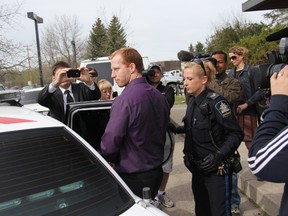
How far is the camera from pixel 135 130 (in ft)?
8.16

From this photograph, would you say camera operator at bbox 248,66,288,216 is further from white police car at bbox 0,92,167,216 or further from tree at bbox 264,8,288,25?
tree at bbox 264,8,288,25

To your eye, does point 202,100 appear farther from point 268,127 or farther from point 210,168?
point 268,127

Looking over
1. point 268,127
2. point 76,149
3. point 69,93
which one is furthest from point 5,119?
point 69,93

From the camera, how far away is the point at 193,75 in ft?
9.73

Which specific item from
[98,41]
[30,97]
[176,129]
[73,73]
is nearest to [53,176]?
[176,129]

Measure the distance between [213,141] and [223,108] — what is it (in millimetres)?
290

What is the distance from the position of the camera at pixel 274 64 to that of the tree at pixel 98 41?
26.5m

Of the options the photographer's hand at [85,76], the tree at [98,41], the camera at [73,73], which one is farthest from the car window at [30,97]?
the tree at [98,41]

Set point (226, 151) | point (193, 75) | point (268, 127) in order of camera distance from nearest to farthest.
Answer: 1. point (268, 127)
2. point (226, 151)
3. point (193, 75)

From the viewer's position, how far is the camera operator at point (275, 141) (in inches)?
53.8

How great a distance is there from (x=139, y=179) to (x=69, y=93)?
5.75 ft

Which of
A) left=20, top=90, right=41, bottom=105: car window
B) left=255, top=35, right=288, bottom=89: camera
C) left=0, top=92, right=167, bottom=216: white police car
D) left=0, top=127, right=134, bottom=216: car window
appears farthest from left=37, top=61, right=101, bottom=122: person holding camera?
left=20, top=90, right=41, bottom=105: car window

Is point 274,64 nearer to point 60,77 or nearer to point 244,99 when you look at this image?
point 60,77

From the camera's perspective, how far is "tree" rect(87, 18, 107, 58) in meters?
28.8
